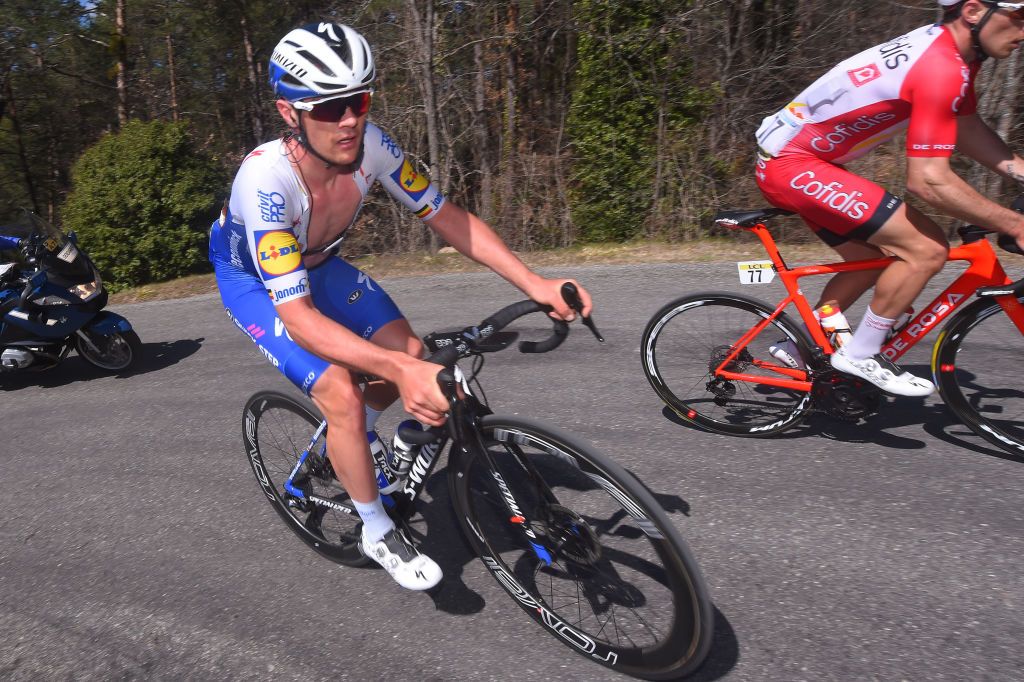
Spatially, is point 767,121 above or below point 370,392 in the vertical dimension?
above

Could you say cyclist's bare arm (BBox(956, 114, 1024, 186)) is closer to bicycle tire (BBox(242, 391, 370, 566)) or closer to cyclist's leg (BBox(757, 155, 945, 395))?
cyclist's leg (BBox(757, 155, 945, 395))

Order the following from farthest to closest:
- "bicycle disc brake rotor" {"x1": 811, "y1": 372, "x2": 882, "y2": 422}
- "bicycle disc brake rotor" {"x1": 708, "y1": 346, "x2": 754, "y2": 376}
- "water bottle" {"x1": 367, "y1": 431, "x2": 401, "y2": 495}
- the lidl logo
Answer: "bicycle disc brake rotor" {"x1": 708, "y1": 346, "x2": 754, "y2": 376}
"bicycle disc brake rotor" {"x1": 811, "y1": 372, "x2": 882, "y2": 422}
"water bottle" {"x1": 367, "y1": 431, "x2": 401, "y2": 495}
the lidl logo

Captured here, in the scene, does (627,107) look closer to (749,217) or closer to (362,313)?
(749,217)

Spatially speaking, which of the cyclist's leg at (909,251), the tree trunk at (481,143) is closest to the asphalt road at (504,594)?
the cyclist's leg at (909,251)

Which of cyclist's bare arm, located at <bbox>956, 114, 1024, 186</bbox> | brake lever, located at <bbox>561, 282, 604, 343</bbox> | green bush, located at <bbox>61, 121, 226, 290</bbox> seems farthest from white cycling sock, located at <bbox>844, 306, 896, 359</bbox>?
green bush, located at <bbox>61, 121, 226, 290</bbox>

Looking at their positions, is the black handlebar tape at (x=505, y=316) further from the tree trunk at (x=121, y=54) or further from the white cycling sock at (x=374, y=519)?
the tree trunk at (x=121, y=54)

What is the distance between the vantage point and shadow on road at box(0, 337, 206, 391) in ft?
22.4

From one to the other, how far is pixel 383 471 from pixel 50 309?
204 inches

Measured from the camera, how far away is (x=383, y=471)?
3.04 m

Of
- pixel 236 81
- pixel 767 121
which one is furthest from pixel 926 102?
pixel 236 81

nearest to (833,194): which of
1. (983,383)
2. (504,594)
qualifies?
(983,383)

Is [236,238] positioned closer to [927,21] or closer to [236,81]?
[927,21]

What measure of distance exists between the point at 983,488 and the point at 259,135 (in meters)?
18.5

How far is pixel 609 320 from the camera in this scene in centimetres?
643
